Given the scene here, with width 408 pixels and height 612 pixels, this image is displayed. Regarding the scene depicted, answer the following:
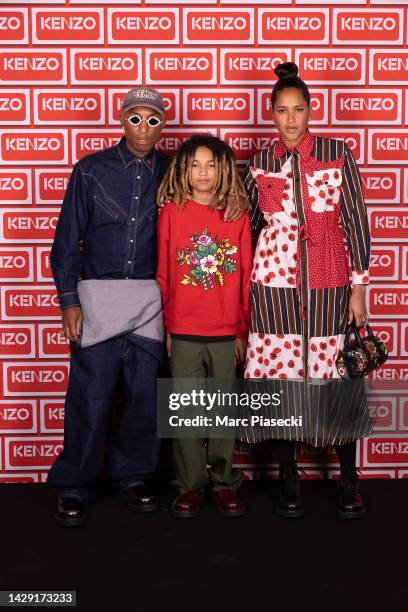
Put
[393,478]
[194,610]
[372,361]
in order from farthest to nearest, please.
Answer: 1. [393,478]
2. [372,361]
3. [194,610]

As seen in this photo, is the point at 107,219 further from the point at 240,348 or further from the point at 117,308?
the point at 240,348

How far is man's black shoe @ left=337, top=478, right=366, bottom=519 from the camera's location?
3080 millimetres

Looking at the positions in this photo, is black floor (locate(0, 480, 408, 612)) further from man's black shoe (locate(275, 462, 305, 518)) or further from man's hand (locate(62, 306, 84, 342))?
man's hand (locate(62, 306, 84, 342))

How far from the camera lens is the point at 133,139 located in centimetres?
306

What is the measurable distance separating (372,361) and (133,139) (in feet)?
4.14

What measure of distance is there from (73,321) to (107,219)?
421mm

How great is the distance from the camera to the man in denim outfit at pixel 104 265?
10.0ft

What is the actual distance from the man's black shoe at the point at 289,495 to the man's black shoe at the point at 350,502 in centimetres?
16

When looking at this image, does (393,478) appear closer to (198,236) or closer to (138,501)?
(138,501)

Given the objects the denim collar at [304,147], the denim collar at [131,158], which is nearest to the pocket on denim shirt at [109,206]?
the denim collar at [131,158]

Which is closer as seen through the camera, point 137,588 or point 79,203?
point 137,588

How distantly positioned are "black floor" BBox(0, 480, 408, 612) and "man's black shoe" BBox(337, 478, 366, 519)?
0.04 meters

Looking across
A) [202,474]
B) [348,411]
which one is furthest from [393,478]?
[202,474]

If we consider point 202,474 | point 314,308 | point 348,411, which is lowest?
point 202,474
